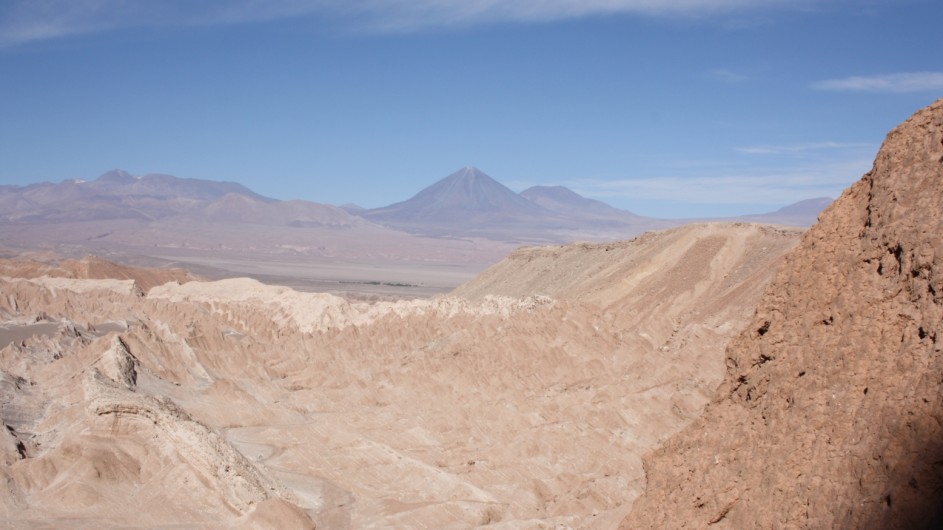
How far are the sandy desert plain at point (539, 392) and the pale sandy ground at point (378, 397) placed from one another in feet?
0.26

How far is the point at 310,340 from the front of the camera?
34.8 metres

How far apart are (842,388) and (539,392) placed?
18318 mm

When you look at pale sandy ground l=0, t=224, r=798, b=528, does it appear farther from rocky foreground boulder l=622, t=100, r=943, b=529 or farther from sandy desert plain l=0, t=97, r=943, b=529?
rocky foreground boulder l=622, t=100, r=943, b=529

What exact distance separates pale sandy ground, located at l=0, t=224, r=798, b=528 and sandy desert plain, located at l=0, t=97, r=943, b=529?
8 centimetres

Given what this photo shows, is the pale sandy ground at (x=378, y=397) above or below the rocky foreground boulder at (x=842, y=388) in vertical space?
below

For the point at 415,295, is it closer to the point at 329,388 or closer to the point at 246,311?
the point at 246,311

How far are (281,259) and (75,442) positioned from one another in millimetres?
122209

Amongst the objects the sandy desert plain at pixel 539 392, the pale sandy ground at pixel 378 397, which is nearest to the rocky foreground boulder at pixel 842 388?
the sandy desert plain at pixel 539 392

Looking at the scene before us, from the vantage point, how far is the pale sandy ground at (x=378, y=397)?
1519 cm

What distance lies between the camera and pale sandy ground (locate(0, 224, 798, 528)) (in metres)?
15.2

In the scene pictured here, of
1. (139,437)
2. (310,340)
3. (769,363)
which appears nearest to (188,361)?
(310,340)

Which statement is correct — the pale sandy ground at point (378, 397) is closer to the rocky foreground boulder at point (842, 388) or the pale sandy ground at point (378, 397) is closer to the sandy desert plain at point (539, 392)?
the sandy desert plain at point (539, 392)

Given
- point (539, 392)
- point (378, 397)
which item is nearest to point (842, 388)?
point (539, 392)

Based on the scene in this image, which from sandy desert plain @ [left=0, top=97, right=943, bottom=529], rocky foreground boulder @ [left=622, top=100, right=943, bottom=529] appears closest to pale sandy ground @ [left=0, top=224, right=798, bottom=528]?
sandy desert plain @ [left=0, top=97, right=943, bottom=529]
